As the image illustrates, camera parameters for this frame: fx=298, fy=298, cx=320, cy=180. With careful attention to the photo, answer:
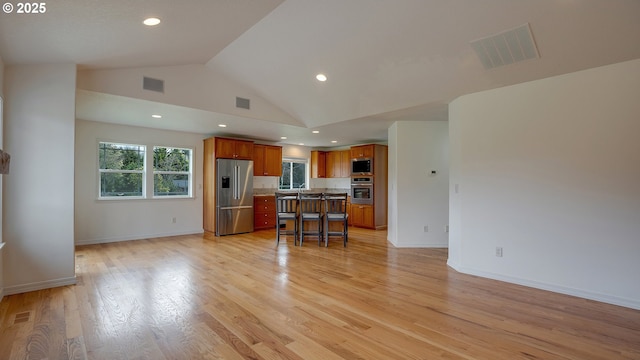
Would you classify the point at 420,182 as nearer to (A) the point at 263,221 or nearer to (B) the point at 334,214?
(B) the point at 334,214

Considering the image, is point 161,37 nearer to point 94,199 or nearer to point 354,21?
point 354,21

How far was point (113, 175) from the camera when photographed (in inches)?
232

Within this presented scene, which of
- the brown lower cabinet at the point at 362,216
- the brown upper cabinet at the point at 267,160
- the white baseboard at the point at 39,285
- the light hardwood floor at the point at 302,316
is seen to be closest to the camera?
the light hardwood floor at the point at 302,316

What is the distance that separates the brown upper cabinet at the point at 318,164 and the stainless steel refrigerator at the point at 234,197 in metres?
2.63

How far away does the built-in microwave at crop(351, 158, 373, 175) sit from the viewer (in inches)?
295

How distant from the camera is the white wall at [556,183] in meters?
2.88

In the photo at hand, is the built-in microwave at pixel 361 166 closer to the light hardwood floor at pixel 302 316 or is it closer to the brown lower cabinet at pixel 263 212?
the brown lower cabinet at pixel 263 212

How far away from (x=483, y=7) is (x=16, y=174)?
4.87m

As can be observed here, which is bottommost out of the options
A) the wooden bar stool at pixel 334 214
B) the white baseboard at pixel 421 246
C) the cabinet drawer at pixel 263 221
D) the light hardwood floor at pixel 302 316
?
the light hardwood floor at pixel 302 316

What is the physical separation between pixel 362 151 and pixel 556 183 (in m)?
4.78

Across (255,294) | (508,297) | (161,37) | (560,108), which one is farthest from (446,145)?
(161,37)

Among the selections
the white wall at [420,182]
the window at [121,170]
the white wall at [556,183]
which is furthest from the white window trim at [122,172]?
the white wall at [556,183]

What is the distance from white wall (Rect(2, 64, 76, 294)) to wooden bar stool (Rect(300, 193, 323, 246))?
3.29m

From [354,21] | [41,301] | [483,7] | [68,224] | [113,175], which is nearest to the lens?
[483,7]
